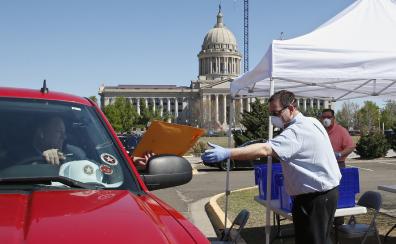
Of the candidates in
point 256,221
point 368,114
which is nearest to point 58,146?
point 256,221

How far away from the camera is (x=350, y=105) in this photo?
97312mm

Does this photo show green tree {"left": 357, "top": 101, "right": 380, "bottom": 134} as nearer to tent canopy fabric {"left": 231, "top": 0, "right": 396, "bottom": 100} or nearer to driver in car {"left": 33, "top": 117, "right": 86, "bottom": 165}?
tent canopy fabric {"left": 231, "top": 0, "right": 396, "bottom": 100}

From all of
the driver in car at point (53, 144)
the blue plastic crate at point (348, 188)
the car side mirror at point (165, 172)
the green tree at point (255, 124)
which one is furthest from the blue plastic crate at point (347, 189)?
the green tree at point (255, 124)

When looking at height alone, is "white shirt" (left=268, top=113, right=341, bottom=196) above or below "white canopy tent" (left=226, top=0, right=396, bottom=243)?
below

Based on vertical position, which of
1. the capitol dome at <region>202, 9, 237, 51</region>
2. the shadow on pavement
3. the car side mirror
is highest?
the capitol dome at <region>202, 9, 237, 51</region>

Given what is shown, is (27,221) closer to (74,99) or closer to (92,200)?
(92,200)

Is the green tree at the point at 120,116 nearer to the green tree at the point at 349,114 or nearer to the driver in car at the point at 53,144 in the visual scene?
the green tree at the point at 349,114

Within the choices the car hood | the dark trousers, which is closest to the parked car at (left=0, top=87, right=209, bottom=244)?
the car hood

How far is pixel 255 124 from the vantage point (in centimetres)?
2502

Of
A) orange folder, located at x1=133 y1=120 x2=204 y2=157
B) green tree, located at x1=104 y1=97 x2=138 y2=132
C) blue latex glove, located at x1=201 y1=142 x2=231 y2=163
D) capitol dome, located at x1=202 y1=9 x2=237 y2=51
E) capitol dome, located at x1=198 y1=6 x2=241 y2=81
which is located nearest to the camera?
blue latex glove, located at x1=201 y1=142 x2=231 y2=163

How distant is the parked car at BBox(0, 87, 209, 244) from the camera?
2.05m

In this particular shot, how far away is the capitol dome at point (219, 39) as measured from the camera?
148000mm

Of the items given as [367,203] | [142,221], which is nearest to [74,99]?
[142,221]

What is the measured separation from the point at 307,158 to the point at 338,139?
389 centimetres
